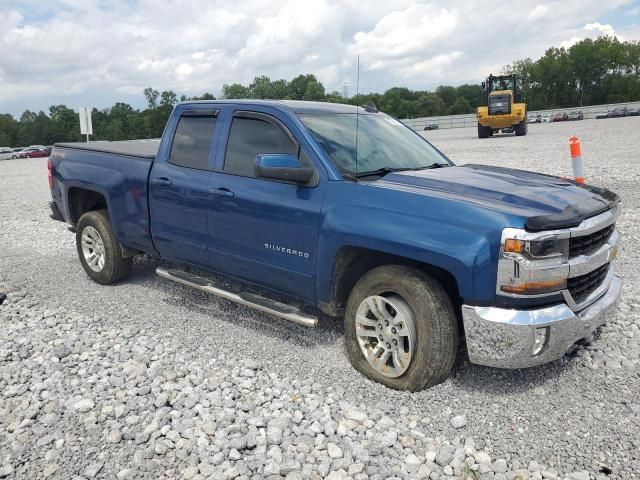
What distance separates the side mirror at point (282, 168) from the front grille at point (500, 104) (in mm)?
26308

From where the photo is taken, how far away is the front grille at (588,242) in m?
3.38

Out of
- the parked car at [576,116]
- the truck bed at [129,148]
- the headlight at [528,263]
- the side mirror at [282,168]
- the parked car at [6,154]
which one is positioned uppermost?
the parked car at [576,116]

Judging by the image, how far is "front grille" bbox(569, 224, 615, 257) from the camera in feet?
11.1

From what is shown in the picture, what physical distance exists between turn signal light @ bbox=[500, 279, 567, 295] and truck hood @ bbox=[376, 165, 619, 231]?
32cm

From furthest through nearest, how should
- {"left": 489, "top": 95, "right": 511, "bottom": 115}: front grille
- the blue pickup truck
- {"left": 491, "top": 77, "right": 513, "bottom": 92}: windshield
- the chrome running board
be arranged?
{"left": 491, "top": 77, "right": 513, "bottom": 92}: windshield, {"left": 489, "top": 95, "right": 511, "bottom": 115}: front grille, the chrome running board, the blue pickup truck

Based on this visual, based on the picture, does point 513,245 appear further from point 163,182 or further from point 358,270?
point 163,182

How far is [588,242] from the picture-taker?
3.49 metres

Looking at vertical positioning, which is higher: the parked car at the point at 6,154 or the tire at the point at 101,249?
the parked car at the point at 6,154

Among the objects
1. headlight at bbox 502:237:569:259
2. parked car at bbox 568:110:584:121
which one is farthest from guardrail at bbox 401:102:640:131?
headlight at bbox 502:237:569:259

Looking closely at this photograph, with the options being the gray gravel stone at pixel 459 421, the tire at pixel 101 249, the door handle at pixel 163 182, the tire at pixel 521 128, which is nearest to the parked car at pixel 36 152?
the tire at pixel 521 128

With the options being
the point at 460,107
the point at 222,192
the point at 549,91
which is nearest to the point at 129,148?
the point at 222,192

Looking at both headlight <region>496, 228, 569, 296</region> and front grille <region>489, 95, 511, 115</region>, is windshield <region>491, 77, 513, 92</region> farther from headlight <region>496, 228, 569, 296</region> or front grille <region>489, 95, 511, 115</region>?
headlight <region>496, 228, 569, 296</region>

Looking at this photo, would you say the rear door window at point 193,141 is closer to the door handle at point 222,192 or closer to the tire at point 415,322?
the door handle at point 222,192

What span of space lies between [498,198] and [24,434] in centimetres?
319
